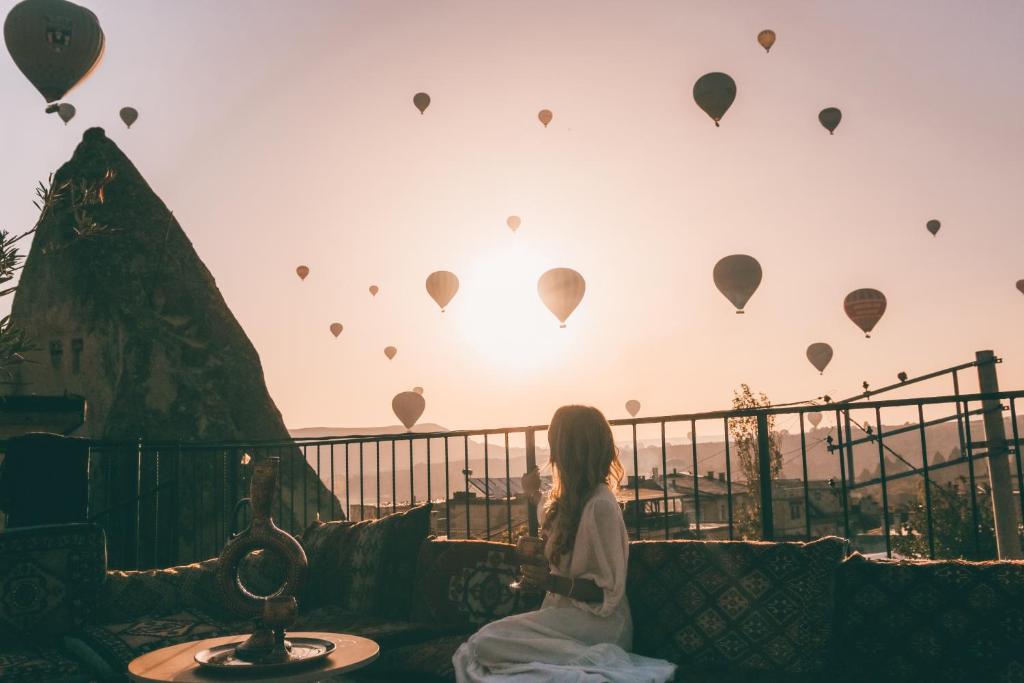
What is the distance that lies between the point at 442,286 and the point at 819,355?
78.5 ft

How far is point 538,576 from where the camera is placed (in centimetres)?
402

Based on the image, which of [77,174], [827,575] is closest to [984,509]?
[827,575]

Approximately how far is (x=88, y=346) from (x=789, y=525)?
46.1m

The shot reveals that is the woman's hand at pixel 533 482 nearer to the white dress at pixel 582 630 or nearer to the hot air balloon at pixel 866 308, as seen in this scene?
the white dress at pixel 582 630

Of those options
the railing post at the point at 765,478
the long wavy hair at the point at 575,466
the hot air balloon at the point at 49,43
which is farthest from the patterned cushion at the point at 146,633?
the hot air balloon at the point at 49,43

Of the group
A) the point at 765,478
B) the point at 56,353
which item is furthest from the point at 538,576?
the point at 56,353

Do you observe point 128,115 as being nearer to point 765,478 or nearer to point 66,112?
point 66,112

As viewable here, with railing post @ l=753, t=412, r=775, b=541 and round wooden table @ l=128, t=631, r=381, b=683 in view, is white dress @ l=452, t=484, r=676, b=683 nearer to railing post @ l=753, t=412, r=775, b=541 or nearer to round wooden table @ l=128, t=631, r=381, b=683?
round wooden table @ l=128, t=631, r=381, b=683

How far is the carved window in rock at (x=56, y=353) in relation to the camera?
1206 inches

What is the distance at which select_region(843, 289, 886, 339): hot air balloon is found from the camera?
27859 millimetres

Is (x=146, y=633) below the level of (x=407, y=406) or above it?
below

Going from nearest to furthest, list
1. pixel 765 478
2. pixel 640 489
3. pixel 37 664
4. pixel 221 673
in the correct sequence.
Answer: pixel 221 673, pixel 37 664, pixel 765 478, pixel 640 489

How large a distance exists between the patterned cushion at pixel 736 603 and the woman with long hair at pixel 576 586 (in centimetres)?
18

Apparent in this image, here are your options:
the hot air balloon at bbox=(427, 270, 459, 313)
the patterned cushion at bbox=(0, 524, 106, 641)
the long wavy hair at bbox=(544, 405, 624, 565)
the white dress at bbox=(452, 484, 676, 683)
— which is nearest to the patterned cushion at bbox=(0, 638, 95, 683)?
the patterned cushion at bbox=(0, 524, 106, 641)
